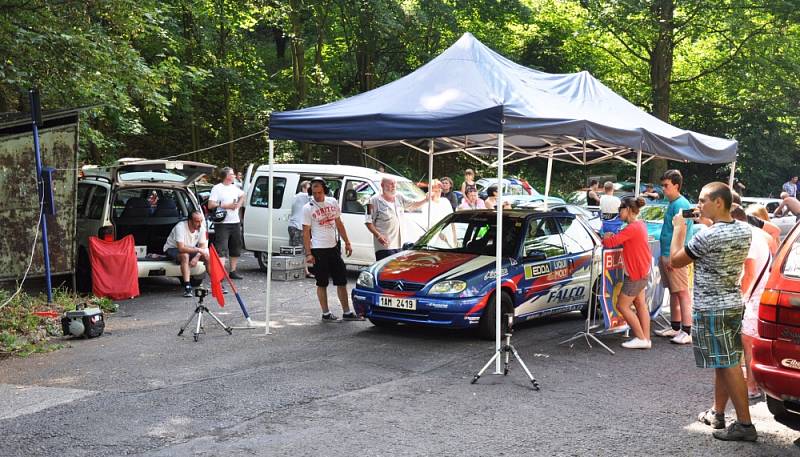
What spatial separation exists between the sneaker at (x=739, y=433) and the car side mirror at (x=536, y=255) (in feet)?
14.1

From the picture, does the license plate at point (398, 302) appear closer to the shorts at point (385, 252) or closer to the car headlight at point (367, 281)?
the car headlight at point (367, 281)

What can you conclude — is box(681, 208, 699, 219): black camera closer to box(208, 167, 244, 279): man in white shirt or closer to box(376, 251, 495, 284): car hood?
box(376, 251, 495, 284): car hood

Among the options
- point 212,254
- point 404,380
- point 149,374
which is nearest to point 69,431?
point 149,374

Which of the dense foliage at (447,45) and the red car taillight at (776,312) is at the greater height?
the dense foliage at (447,45)

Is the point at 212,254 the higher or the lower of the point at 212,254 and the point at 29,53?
the lower

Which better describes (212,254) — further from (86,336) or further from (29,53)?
(29,53)

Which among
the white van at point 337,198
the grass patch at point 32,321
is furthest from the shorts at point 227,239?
the grass patch at point 32,321

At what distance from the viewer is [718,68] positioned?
29.1m

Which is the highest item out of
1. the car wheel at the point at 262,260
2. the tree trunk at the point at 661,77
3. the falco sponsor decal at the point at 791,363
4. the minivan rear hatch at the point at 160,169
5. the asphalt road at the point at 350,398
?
the tree trunk at the point at 661,77

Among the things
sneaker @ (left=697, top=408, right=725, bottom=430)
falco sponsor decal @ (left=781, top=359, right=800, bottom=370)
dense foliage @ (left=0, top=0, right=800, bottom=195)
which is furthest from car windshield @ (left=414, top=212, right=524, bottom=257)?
dense foliage @ (left=0, top=0, right=800, bottom=195)

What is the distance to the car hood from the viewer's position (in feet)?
30.9

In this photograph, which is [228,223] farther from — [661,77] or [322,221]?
[661,77]

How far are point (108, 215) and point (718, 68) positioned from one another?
23.5m

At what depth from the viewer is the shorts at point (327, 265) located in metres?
10.7
